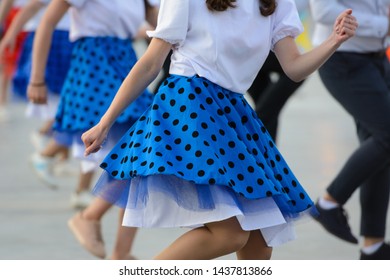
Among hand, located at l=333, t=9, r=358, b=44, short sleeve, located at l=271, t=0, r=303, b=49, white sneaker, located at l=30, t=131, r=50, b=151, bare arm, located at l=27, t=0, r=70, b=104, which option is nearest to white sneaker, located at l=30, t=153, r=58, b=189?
white sneaker, located at l=30, t=131, r=50, b=151

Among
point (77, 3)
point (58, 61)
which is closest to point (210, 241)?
point (77, 3)

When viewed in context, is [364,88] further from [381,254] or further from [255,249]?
[255,249]

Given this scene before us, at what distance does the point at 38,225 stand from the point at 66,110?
996 mm

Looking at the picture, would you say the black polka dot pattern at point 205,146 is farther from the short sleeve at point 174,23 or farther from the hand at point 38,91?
the hand at point 38,91

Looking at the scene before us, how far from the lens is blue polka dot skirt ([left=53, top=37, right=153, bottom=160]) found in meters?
5.26

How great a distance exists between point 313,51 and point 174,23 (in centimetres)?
48

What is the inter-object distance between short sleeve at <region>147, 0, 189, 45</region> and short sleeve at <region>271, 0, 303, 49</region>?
340mm

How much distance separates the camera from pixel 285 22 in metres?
3.68

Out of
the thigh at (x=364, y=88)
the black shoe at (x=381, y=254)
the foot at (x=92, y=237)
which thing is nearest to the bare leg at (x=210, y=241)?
the thigh at (x=364, y=88)

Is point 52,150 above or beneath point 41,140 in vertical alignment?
above

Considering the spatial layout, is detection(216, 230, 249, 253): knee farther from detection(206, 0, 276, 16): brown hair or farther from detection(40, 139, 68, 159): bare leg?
detection(40, 139, 68, 159): bare leg
